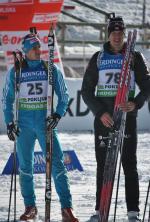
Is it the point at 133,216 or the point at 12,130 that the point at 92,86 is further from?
the point at 133,216

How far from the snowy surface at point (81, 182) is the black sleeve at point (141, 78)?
1223 millimetres

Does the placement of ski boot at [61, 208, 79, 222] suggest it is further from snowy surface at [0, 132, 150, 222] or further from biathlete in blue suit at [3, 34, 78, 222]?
snowy surface at [0, 132, 150, 222]

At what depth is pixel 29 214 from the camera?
5.95m

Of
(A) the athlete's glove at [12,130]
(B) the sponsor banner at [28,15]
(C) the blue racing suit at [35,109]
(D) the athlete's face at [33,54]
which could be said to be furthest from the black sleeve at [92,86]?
(B) the sponsor banner at [28,15]

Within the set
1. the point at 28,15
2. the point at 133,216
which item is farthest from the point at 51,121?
the point at 28,15

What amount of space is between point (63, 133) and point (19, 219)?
20.6 feet

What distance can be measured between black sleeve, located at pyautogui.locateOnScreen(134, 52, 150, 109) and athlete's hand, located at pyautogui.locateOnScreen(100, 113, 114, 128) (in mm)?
264

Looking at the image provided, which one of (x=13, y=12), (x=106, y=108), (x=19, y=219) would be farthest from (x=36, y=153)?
(x=13, y=12)

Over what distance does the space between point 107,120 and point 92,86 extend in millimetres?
404

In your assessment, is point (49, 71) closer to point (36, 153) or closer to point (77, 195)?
point (77, 195)

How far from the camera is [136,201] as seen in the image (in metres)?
5.72

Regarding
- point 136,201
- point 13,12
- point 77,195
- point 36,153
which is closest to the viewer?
point 136,201

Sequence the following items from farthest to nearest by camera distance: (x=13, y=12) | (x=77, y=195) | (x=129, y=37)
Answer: (x=13, y=12) < (x=77, y=195) < (x=129, y=37)

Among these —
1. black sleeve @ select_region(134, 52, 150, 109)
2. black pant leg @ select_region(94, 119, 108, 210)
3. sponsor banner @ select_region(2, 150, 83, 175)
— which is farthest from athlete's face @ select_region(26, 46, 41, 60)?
sponsor banner @ select_region(2, 150, 83, 175)
